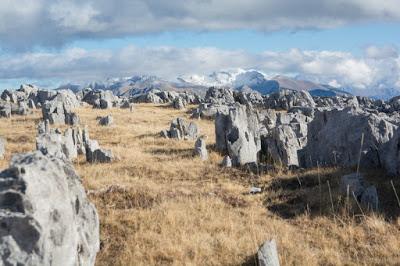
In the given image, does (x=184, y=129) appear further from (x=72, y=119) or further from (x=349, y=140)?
(x=349, y=140)

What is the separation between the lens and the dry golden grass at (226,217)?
Result: 1355 cm

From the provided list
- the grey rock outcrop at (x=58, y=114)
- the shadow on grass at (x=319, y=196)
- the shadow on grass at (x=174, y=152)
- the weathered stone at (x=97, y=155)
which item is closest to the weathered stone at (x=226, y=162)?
the shadow on grass at (x=174, y=152)

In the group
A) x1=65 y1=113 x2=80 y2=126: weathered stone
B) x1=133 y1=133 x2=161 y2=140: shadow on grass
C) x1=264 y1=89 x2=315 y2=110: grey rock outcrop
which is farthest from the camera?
x1=264 y1=89 x2=315 y2=110: grey rock outcrop

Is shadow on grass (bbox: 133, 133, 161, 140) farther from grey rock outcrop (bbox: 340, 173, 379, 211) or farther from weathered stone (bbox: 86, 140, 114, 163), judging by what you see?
grey rock outcrop (bbox: 340, 173, 379, 211)

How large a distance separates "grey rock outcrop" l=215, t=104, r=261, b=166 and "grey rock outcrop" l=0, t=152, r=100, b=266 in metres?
16.0

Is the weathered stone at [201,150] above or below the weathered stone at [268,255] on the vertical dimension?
above

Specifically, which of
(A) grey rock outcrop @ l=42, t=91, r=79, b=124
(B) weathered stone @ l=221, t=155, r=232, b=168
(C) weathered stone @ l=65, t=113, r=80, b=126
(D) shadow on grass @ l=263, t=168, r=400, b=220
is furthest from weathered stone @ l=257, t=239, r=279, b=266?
(A) grey rock outcrop @ l=42, t=91, r=79, b=124

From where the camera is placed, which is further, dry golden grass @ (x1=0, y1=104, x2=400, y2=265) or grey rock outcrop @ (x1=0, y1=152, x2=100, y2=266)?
dry golden grass @ (x1=0, y1=104, x2=400, y2=265)

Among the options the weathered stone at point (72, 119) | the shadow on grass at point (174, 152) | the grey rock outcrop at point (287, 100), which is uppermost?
the grey rock outcrop at point (287, 100)

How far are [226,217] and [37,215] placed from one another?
25.6 feet

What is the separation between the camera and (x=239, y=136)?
27625mm

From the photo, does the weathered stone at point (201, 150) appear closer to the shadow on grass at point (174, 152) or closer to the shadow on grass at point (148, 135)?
the shadow on grass at point (174, 152)

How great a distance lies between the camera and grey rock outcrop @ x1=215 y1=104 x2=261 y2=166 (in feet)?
87.1

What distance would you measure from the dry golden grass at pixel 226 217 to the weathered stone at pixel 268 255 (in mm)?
703
